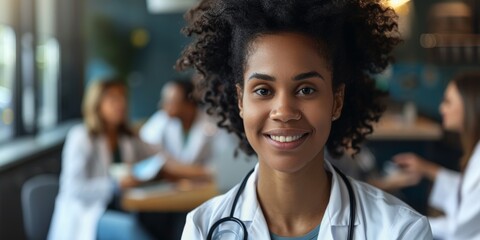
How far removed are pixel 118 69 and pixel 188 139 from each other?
348cm

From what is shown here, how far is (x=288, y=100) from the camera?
117cm

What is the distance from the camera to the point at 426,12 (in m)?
7.65

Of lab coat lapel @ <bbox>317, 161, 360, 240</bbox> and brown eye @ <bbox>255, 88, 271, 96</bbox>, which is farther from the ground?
brown eye @ <bbox>255, 88, 271, 96</bbox>

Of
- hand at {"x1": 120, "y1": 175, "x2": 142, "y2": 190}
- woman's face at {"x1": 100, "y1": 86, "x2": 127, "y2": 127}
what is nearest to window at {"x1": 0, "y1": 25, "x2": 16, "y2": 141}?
woman's face at {"x1": 100, "y1": 86, "x2": 127, "y2": 127}

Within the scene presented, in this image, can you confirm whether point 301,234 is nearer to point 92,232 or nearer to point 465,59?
point 92,232

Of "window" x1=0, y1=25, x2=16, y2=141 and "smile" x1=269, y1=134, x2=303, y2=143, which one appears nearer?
"smile" x1=269, y1=134, x2=303, y2=143

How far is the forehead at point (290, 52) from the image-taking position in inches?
46.0

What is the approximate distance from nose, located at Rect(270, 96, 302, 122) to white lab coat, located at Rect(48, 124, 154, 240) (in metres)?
2.67

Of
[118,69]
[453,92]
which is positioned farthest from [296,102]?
[118,69]

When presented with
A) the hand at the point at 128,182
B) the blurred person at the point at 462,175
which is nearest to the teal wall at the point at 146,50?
the hand at the point at 128,182

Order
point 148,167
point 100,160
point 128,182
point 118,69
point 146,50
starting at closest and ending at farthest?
point 128,182 → point 100,160 → point 148,167 → point 118,69 → point 146,50

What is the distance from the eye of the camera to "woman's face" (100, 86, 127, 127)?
12.6 feet

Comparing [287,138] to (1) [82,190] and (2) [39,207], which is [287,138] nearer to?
(2) [39,207]

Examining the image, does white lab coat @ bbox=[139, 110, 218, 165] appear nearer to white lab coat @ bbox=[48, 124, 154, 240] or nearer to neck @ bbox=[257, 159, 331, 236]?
white lab coat @ bbox=[48, 124, 154, 240]
